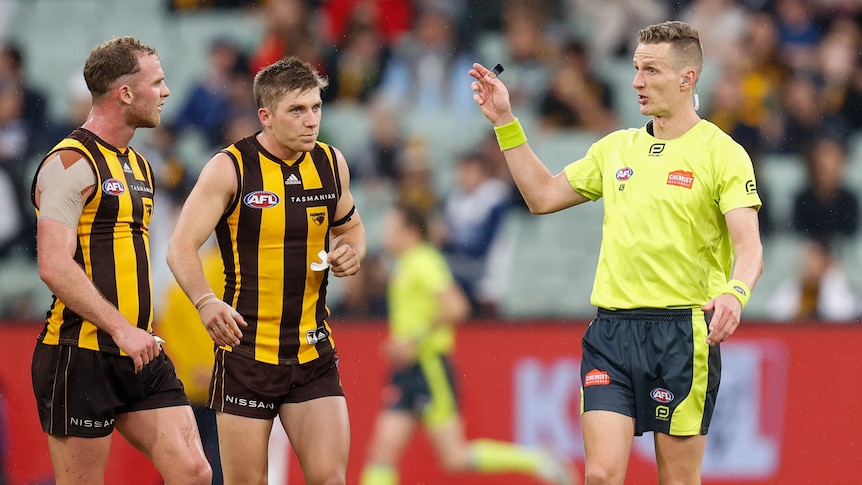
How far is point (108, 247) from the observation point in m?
5.86

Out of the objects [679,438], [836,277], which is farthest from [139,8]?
[679,438]

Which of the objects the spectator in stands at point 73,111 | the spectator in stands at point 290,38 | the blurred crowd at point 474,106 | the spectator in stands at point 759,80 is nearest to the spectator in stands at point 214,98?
the blurred crowd at point 474,106

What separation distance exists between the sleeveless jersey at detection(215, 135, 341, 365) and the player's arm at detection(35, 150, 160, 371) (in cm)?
57

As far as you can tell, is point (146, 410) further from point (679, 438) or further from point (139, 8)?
point (139, 8)

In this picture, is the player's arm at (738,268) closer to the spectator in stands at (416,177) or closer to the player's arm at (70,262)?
the player's arm at (70,262)

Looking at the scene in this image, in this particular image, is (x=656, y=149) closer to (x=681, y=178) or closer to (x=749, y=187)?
(x=681, y=178)

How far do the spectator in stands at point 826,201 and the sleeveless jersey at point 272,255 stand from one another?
22.1ft

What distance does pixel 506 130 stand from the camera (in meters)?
6.21

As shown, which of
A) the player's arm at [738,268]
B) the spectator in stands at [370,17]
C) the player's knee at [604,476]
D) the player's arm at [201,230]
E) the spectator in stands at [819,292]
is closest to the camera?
the player's arm at [738,268]

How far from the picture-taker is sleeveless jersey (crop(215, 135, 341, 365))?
19.9ft

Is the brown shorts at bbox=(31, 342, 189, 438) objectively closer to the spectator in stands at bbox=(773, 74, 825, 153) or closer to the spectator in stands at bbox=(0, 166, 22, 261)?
the spectator in stands at bbox=(0, 166, 22, 261)

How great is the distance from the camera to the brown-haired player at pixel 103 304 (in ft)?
18.5

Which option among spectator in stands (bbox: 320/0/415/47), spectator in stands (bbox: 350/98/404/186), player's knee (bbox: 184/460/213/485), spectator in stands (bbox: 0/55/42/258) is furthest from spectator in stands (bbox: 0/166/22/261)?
player's knee (bbox: 184/460/213/485)

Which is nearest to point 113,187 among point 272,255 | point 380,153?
point 272,255
